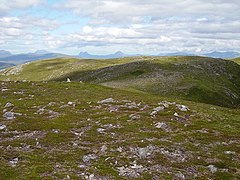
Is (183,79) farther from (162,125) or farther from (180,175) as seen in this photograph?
(180,175)

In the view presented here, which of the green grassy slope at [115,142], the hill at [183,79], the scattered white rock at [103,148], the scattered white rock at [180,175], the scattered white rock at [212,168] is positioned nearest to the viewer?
the scattered white rock at [180,175]

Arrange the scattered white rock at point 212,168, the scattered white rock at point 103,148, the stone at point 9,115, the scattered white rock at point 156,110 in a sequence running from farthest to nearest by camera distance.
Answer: the scattered white rock at point 156,110, the stone at point 9,115, the scattered white rock at point 103,148, the scattered white rock at point 212,168

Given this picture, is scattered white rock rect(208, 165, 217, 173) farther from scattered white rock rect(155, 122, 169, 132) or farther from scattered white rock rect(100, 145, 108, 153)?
scattered white rock rect(155, 122, 169, 132)

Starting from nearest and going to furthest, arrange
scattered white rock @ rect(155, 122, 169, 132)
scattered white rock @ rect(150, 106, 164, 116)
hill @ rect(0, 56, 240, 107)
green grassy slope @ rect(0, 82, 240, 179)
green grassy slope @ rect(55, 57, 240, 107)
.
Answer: green grassy slope @ rect(0, 82, 240, 179), scattered white rock @ rect(155, 122, 169, 132), scattered white rock @ rect(150, 106, 164, 116), hill @ rect(0, 56, 240, 107), green grassy slope @ rect(55, 57, 240, 107)

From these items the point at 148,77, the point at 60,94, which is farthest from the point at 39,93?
the point at 148,77

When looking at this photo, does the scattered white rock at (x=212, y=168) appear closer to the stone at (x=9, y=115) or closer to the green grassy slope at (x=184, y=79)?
the stone at (x=9, y=115)

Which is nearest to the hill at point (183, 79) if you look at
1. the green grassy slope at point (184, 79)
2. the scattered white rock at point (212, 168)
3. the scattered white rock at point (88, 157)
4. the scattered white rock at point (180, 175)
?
the green grassy slope at point (184, 79)

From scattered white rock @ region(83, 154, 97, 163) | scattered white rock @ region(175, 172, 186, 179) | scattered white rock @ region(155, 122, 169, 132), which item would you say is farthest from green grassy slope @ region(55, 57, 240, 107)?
scattered white rock @ region(175, 172, 186, 179)

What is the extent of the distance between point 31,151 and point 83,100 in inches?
945

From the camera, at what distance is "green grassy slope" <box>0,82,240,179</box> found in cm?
2093

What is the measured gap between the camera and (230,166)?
22.8 metres

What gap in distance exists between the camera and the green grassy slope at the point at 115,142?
20.9m

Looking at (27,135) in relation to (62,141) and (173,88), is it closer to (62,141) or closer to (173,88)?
(62,141)

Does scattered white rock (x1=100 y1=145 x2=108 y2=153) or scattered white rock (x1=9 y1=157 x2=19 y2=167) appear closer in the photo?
scattered white rock (x1=9 y1=157 x2=19 y2=167)
